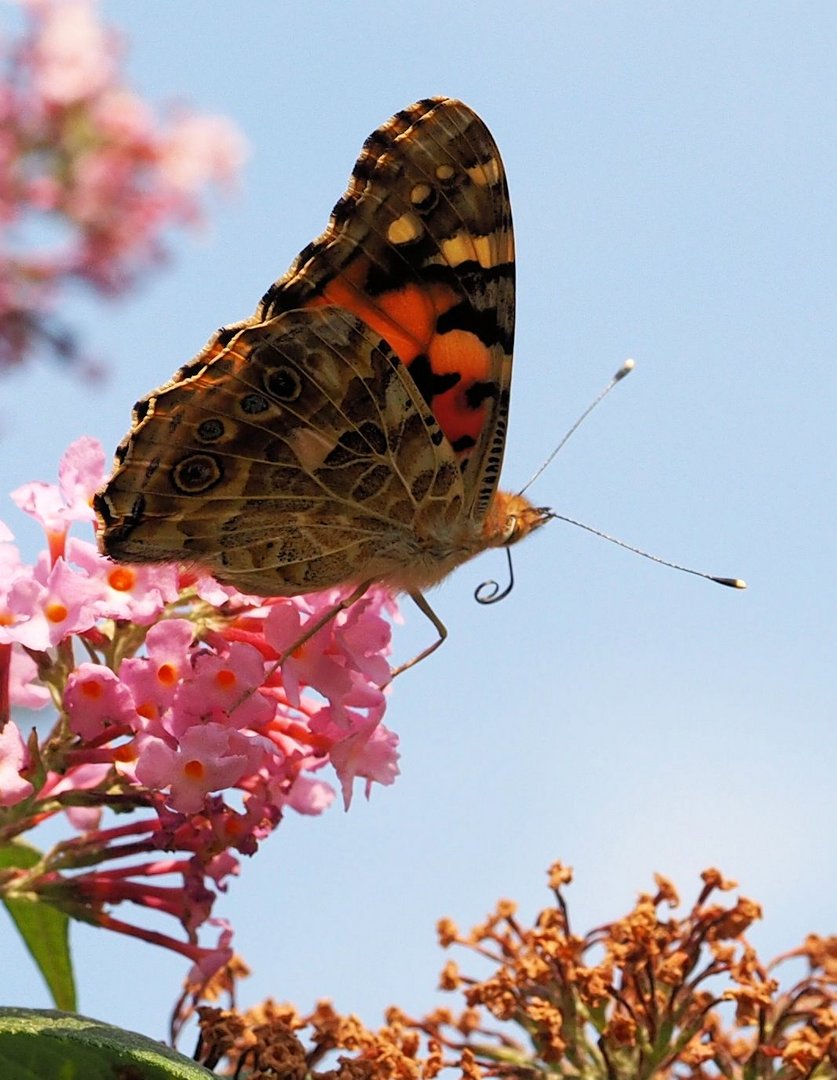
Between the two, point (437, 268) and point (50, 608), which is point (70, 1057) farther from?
point (437, 268)

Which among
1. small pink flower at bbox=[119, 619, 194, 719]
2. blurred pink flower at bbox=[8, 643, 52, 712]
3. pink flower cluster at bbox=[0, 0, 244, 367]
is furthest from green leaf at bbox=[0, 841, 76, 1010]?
pink flower cluster at bbox=[0, 0, 244, 367]

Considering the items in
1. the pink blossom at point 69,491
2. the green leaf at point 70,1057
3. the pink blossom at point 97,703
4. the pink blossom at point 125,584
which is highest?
the pink blossom at point 69,491

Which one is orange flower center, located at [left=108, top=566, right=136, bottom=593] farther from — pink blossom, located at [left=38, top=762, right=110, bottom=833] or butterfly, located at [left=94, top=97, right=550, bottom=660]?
pink blossom, located at [left=38, top=762, right=110, bottom=833]

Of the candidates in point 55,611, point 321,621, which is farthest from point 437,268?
point 55,611

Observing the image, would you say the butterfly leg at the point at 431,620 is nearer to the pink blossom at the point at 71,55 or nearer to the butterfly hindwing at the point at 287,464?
the butterfly hindwing at the point at 287,464

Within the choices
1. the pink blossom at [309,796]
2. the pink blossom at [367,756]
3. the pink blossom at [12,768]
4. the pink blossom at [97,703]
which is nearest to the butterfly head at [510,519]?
the pink blossom at [367,756]

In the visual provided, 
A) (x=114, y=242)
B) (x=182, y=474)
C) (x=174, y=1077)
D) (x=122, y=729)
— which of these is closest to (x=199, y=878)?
(x=122, y=729)
